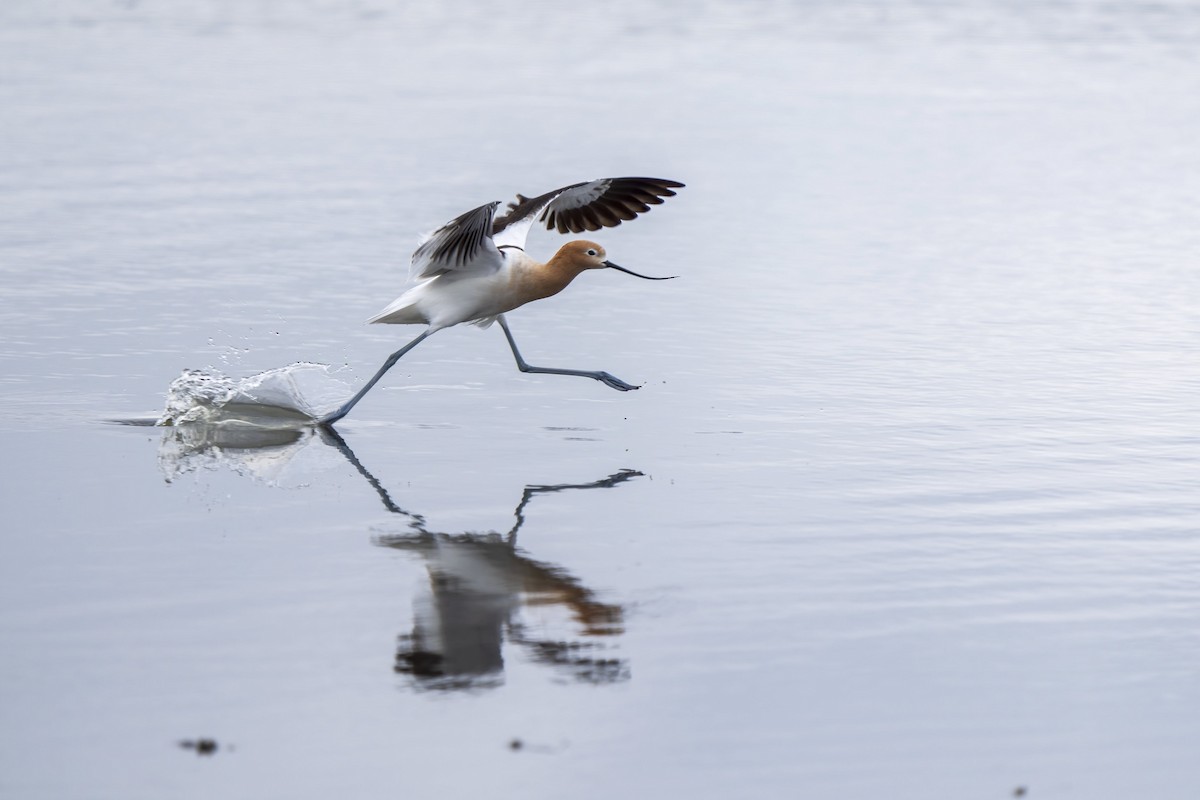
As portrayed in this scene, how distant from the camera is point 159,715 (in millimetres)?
5234

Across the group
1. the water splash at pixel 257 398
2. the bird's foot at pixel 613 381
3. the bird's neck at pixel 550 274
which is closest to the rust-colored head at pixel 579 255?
the bird's neck at pixel 550 274

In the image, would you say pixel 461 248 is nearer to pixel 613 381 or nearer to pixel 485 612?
pixel 613 381

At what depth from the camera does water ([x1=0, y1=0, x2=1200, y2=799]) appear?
5289 mm

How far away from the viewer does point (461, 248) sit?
28.6 feet

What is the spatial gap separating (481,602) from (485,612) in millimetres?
102

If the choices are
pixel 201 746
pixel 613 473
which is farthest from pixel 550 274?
pixel 201 746

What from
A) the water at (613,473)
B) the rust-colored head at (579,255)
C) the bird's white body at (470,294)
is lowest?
the water at (613,473)

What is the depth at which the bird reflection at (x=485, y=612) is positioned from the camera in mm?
5707

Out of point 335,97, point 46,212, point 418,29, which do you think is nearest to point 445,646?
point 46,212

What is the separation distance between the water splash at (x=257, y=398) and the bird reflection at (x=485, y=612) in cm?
157

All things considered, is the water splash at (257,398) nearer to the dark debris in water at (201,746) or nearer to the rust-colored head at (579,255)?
the rust-colored head at (579,255)

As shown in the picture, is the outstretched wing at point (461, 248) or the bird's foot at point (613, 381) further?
the bird's foot at point (613, 381)

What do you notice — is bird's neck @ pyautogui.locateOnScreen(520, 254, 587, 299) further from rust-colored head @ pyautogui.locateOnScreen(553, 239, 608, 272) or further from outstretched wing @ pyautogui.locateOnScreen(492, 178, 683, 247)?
outstretched wing @ pyautogui.locateOnScreen(492, 178, 683, 247)

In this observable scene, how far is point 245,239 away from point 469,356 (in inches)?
119
